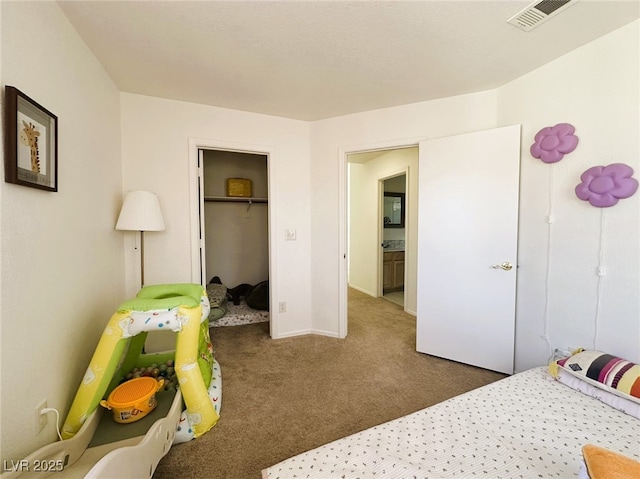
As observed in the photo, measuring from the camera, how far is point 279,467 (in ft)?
3.18

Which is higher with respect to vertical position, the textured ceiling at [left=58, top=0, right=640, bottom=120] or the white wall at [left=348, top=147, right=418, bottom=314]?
the textured ceiling at [left=58, top=0, right=640, bottom=120]

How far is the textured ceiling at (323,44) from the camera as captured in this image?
143cm

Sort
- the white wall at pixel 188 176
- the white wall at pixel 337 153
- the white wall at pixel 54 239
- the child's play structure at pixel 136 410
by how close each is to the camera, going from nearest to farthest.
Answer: the white wall at pixel 54 239 < the child's play structure at pixel 136 410 < the white wall at pixel 188 176 < the white wall at pixel 337 153

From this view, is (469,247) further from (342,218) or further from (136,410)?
(136,410)

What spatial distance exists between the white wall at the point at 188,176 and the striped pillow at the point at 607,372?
2255 mm

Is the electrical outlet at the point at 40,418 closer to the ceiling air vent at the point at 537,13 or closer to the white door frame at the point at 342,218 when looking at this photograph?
the white door frame at the point at 342,218

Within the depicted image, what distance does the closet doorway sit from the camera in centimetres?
404

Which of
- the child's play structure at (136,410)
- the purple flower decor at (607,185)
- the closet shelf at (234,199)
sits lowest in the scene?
the child's play structure at (136,410)

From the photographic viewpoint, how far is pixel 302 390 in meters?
2.01

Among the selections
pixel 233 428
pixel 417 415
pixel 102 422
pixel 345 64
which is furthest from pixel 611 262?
pixel 102 422

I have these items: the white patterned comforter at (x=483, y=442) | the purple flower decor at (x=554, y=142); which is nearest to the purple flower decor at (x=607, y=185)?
the purple flower decor at (x=554, y=142)

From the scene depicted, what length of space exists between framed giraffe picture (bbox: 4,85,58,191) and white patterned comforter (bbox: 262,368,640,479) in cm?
153

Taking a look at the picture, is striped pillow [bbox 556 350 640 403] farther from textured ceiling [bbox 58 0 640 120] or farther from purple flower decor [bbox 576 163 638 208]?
textured ceiling [bbox 58 0 640 120]

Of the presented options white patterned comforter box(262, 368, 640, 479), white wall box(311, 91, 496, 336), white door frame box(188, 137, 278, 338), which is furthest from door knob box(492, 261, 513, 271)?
white door frame box(188, 137, 278, 338)
